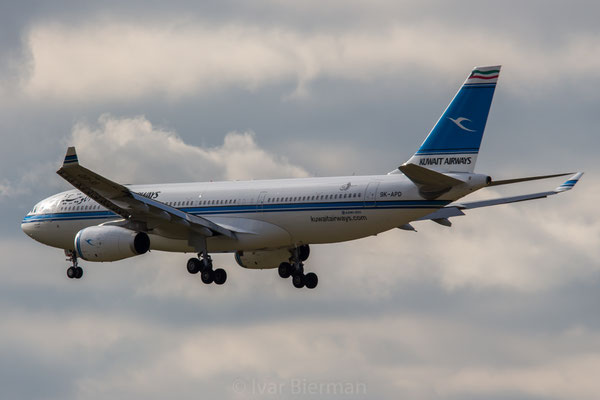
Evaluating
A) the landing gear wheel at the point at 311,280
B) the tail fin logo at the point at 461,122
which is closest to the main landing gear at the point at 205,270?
the landing gear wheel at the point at 311,280

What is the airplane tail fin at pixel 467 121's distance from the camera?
180ft

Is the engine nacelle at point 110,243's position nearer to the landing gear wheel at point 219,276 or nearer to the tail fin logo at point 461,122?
the landing gear wheel at point 219,276

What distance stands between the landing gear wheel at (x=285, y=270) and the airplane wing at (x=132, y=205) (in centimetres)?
442

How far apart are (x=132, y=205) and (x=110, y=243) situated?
2.19 m

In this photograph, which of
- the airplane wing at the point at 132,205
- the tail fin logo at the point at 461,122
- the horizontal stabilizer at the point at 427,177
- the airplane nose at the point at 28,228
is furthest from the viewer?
the airplane nose at the point at 28,228

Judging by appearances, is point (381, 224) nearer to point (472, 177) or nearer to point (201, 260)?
point (472, 177)

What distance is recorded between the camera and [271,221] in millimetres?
59344

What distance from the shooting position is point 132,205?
58.6 meters

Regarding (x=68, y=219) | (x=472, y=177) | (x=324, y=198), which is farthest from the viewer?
(x=68, y=219)

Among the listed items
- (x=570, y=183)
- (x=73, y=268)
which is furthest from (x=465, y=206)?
(x=73, y=268)

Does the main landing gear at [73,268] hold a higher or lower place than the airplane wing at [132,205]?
higher

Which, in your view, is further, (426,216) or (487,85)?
(426,216)

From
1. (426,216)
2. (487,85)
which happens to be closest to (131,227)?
(426,216)

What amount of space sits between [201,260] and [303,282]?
17.1 feet
